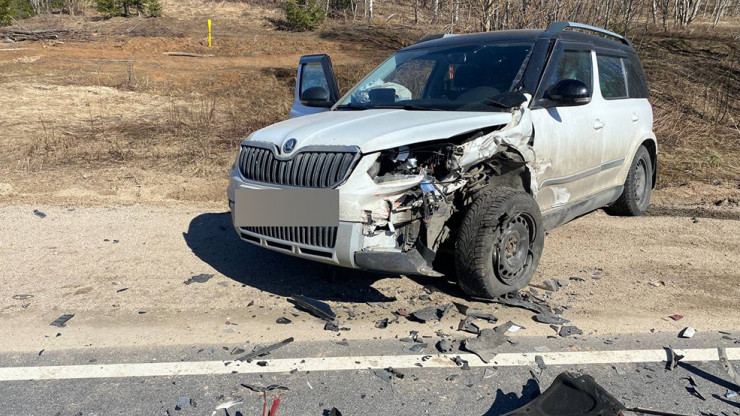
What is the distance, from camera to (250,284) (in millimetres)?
4602

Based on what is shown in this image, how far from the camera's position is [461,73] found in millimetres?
4910

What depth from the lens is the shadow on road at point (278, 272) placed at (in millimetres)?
4438

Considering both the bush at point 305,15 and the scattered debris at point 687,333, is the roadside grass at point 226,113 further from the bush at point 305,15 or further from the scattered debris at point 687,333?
the bush at point 305,15

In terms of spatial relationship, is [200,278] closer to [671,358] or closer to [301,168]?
[301,168]

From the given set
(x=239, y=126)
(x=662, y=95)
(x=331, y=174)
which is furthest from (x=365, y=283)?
(x=662, y=95)

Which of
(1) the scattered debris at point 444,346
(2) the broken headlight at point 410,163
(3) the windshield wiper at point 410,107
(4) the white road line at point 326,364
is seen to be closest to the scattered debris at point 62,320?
(4) the white road line at point 326,364

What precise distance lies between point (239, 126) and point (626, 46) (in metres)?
8.14

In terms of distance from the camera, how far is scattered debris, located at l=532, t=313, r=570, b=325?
3.93 meters

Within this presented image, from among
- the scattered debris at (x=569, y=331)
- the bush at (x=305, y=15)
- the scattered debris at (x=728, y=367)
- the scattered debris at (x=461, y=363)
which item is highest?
the bush at (x=305, y=15)

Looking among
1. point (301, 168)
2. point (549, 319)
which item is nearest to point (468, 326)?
point (549, 319)

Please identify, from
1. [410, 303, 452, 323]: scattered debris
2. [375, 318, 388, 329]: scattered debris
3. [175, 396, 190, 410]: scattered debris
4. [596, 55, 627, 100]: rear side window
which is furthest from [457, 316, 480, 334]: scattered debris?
[596, 55, 627, 100]: rear side window

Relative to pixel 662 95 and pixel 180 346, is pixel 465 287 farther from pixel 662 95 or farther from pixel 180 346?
pixel 662 95

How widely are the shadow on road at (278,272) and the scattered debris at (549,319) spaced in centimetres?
110

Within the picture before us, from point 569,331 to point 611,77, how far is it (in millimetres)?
3033
